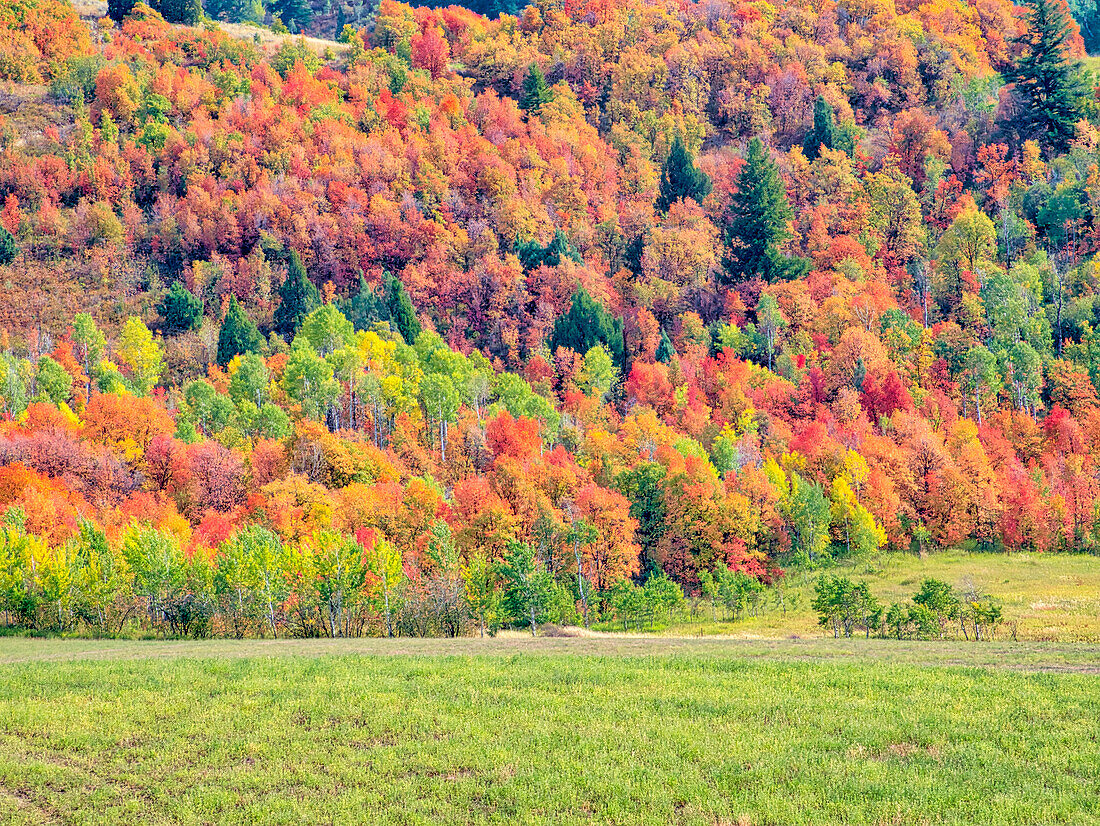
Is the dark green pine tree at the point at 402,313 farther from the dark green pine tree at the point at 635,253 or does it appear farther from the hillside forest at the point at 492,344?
the dark green pine tree at the point at 635,253

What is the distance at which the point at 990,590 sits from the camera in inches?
2931

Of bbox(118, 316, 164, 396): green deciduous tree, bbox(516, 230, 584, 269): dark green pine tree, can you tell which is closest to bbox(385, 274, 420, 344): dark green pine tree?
bbox(516, 230, 584, 269): dark green pine tree

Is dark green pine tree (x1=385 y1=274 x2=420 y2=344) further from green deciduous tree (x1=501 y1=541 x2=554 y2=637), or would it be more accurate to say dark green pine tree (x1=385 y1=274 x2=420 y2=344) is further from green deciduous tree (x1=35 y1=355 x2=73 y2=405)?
green deciduous tree (x1=501 y1=541 x2=554 y2=637)

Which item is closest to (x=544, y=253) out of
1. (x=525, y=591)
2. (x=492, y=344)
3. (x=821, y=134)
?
(x=492, y=344)

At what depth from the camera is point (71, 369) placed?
11931 centimetres

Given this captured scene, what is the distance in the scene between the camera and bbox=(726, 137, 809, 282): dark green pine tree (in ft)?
516

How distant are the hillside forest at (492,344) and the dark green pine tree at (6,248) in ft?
7.53

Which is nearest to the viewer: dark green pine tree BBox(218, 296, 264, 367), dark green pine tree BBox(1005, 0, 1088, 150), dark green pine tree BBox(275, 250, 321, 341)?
dark green pine tree BBox(218, 296, 264, 367)

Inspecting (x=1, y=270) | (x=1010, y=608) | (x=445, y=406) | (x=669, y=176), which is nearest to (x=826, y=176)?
(x=669, y=176)

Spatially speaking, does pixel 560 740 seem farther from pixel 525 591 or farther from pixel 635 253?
pixel 635 253

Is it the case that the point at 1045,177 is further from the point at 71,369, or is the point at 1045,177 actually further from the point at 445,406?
the point at 71,369

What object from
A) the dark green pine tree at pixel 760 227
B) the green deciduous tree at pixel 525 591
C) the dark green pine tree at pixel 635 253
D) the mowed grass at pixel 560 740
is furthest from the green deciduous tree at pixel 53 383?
Result: the dark green pine tree at pixel 760 227

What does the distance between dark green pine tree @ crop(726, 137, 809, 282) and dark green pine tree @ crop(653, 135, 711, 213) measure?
36.2 feet

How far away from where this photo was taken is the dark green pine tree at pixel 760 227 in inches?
6191
